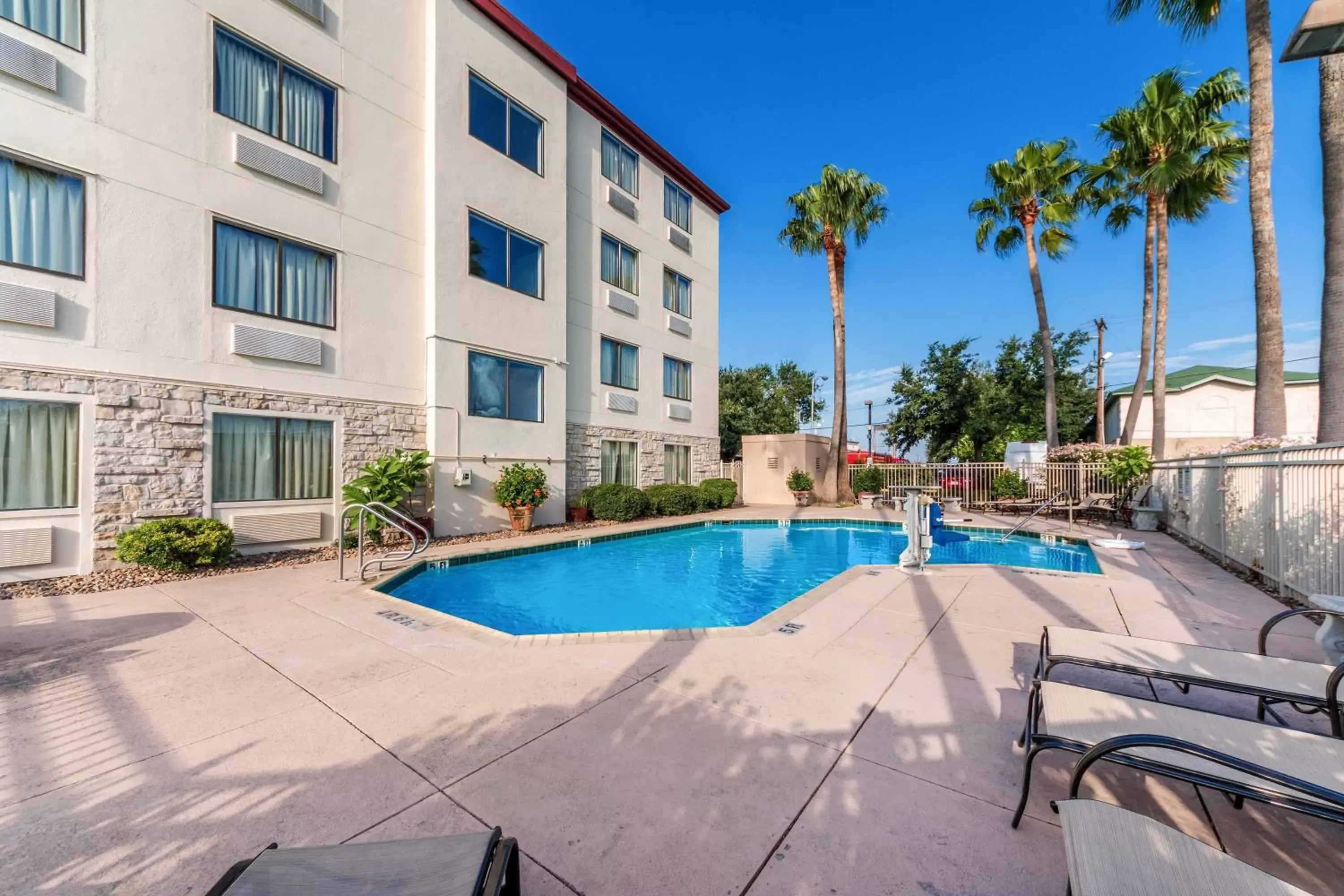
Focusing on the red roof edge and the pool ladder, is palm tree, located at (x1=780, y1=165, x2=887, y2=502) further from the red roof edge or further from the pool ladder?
the pool ladder

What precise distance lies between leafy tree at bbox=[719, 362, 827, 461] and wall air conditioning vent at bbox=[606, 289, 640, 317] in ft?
34.9

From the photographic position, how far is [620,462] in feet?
49.0

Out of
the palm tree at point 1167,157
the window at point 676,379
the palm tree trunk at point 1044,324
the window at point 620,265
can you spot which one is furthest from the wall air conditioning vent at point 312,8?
the palm tree trunk at point 1044,324

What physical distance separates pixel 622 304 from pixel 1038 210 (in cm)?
1408

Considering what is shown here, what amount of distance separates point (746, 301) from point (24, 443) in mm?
22435

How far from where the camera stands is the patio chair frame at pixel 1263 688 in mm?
2336

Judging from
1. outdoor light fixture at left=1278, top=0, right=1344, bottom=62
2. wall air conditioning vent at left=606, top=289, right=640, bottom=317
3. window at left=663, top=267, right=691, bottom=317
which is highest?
window at left=663, top=267, right=691, bottom=317

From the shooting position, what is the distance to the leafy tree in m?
28.7

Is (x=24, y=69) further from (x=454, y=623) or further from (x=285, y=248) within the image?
(x=454, y=623)

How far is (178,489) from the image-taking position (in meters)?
7.39

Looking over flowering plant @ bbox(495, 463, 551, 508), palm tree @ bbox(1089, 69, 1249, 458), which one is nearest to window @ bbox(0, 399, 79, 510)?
flowering plant @ bbox(495, 463, 551, 508)

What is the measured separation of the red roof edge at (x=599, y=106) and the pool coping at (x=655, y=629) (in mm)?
10972

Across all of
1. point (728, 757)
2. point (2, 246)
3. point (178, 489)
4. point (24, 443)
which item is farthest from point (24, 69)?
point (728, 757)

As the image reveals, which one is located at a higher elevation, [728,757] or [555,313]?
[555,313]
